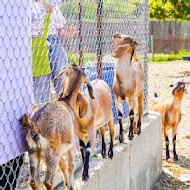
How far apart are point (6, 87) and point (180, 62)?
18.8 metres

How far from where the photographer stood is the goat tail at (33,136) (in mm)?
2732

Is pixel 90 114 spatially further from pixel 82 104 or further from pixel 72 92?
pixel 72 92

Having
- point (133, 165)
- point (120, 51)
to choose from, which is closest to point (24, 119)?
point (120, 51)

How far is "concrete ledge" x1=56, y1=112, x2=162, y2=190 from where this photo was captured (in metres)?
4.09

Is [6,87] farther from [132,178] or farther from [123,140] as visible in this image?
[132,178]

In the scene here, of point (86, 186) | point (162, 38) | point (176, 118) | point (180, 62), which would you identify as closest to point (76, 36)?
point (86, 186)

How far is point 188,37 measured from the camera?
84.9 ft

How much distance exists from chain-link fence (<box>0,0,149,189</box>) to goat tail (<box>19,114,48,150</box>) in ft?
0.41

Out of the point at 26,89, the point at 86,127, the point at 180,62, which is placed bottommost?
the point at 180,62

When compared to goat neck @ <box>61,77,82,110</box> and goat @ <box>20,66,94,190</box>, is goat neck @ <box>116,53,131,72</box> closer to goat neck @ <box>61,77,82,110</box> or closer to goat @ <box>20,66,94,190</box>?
goat neck @ <box>61,77,82,110</box>

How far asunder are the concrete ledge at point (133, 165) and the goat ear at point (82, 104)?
579 mm

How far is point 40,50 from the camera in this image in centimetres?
370

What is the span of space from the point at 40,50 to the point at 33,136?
3.65 feet

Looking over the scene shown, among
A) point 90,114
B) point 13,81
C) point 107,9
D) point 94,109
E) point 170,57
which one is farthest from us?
point 170,57
